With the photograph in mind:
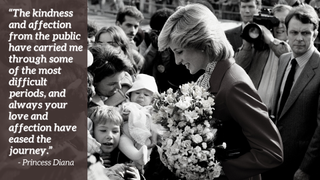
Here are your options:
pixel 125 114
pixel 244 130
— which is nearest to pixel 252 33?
pixel 125 114

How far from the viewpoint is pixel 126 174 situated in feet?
9.61

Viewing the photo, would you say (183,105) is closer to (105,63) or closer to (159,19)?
(105,63)

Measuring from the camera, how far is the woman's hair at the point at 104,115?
10.9 feet

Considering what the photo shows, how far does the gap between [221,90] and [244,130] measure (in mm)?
246

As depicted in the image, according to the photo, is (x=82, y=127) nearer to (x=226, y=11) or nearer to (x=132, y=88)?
(x=132, y=88)

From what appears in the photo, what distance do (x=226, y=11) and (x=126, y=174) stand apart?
923 centimetres

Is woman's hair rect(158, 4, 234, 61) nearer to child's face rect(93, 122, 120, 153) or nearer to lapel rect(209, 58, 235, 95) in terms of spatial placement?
lapel rect(209, 58, 235, 95)

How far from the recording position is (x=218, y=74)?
2693 millimetres

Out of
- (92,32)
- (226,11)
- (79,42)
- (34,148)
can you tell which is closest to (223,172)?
(34,148)

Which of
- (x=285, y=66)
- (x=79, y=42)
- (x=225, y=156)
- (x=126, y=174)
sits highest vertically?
(x=79, y=42)

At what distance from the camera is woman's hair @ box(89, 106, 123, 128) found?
3.32 meters

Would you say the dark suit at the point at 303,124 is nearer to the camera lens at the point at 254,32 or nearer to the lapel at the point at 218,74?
the camera lens at the point at 254,32

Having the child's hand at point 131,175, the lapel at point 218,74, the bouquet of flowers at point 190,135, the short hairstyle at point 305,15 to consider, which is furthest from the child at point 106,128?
the short hairstyle at point 305,15

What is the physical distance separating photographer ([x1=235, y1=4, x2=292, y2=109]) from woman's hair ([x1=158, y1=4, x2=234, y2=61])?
1787 millimetres
